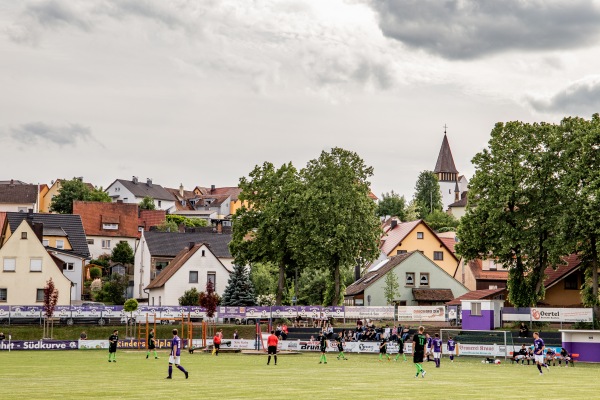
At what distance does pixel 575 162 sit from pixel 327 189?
74.8 ft

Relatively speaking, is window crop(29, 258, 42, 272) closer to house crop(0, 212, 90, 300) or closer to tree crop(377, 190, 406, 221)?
house crop(0, 212, 90, 300)

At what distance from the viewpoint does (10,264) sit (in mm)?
90625

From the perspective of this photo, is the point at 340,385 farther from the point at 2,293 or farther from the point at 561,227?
the point at 2,293

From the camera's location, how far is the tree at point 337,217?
8244 centimetres

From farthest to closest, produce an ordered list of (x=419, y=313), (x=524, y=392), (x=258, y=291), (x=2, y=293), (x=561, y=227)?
1. (x=258, y=291)
2. (x=2, y=293)
3. (x=419, y=313)
4. (x=561, y=227)
5. (x=524, y=392)

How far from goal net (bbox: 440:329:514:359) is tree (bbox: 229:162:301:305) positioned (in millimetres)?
27608

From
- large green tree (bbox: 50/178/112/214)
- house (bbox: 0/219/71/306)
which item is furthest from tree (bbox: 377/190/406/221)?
house (bbox: 0/219/71/306)

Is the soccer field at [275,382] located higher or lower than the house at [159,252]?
lower

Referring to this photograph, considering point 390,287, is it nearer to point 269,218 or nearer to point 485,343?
point 269,218

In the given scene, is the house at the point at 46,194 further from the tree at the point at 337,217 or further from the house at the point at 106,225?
the tree at the point at 337,217

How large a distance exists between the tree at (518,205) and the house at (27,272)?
133 feet

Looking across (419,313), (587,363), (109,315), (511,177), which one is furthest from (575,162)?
(109,315)

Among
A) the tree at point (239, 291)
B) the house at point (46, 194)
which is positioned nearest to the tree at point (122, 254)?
the tree at point (239, 291)

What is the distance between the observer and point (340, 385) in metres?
32.4
